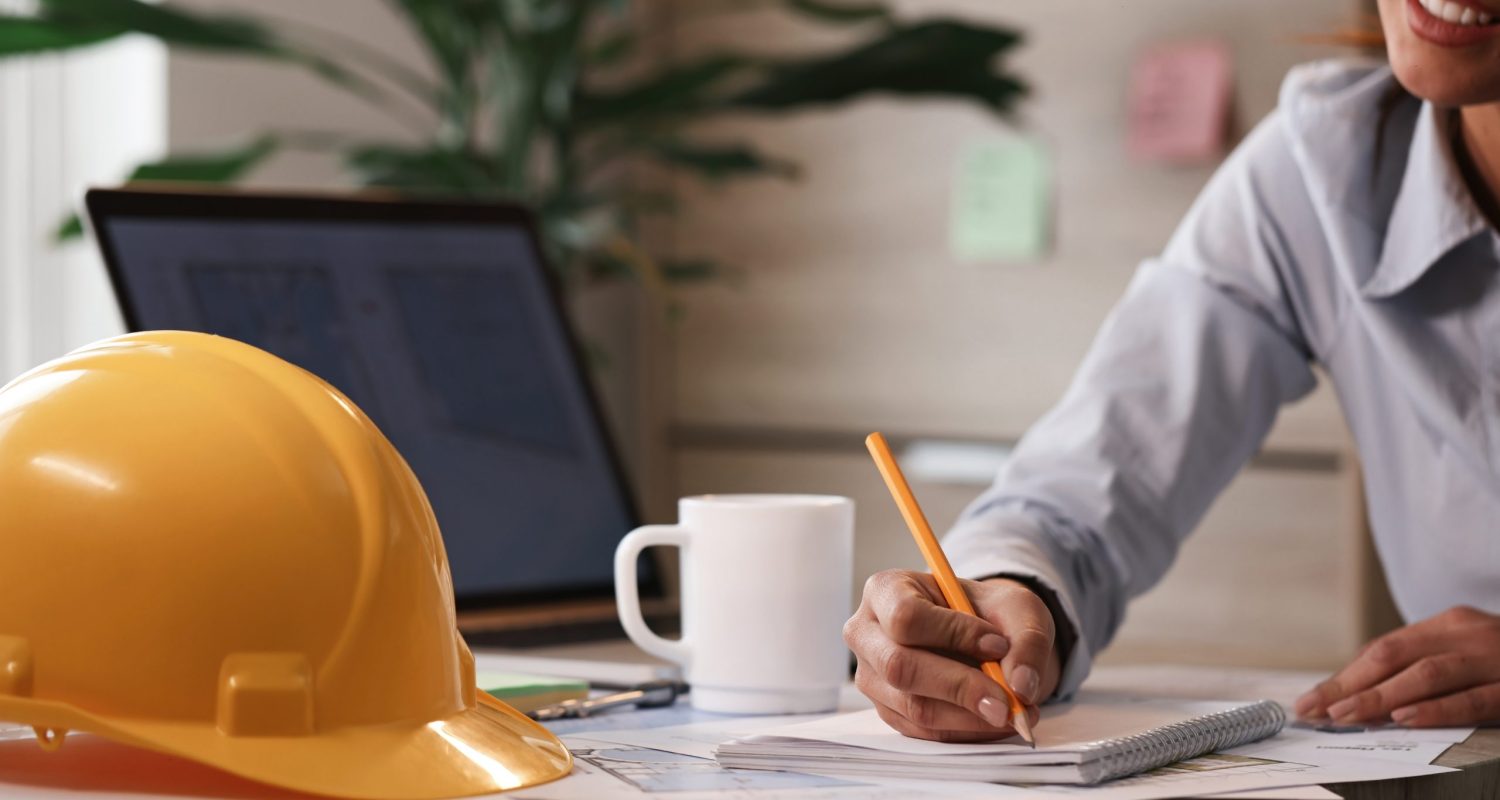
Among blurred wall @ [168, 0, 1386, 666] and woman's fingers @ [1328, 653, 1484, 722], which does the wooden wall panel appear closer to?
blurred wall @ [168, 0, 1386, 666]

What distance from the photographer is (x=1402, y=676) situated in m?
0.77

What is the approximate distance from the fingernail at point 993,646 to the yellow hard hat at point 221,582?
0.18 meters

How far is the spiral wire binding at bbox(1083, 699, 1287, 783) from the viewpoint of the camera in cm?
60

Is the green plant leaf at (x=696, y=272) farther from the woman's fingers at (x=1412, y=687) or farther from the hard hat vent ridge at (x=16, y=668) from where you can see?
the hard hat vent ridge at (x=16, y=668)

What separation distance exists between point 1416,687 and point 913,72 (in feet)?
3.56

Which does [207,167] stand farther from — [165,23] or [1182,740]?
[1182,740]

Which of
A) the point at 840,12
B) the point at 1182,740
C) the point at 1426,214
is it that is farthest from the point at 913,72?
the point at 1182,740

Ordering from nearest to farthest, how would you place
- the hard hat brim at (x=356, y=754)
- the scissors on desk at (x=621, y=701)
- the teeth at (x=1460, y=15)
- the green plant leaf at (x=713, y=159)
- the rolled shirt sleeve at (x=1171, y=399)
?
1. the hard hat brim at (x=356, y=754)
2. the scissors on desk at (x=621, y=701)
3. the teeth at (x=1460, y=15)
4. the rolled shirt sleeve at (x=1171, y=399)
5. the green plant leaf at (x=713, y=159)

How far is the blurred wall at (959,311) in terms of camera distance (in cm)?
203

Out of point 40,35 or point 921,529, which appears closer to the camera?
A: point 921,529

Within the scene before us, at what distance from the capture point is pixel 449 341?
111cm

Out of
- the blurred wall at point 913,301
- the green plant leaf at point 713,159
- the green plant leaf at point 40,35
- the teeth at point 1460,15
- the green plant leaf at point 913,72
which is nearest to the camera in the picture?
the teeth at point 1460,15

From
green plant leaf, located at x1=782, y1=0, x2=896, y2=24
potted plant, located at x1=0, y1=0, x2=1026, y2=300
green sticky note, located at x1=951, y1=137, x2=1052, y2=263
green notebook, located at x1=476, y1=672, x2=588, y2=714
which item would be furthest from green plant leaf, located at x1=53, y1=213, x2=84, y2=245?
green sticky note, located at x1=951, y1=137, x2=1052, y2=263

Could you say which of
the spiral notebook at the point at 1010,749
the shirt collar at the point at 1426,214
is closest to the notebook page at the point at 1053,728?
the spiral notebook at the point at 1010,749
